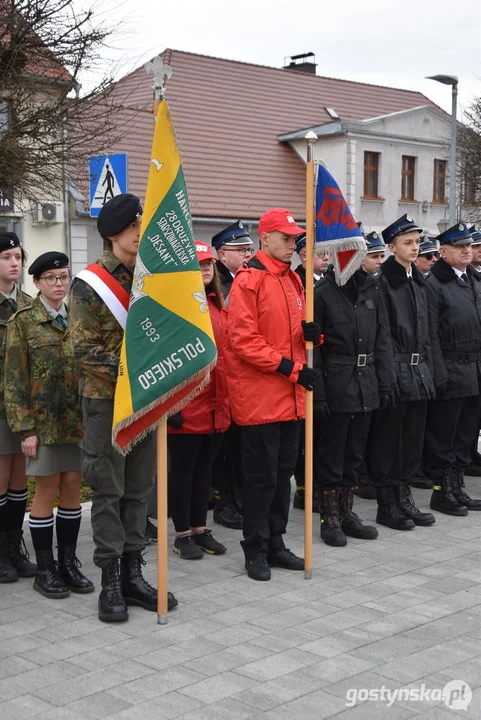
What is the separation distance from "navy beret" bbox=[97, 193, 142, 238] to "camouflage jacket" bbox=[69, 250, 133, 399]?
13.2 inches

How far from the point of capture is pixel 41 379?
18.4ft

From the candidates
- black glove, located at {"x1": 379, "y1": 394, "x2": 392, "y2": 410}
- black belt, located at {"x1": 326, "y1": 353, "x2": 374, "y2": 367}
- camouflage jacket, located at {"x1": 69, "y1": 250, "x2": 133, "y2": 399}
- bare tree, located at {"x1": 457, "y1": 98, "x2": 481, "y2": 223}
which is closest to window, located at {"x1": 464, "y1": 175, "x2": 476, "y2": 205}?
bare tree, located at {"x1": 457, "y1": 98, "x2": 481, "y2": 223}

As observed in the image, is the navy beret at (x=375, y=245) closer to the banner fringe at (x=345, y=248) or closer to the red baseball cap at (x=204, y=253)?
the banner fringe at (x=345, y=248)

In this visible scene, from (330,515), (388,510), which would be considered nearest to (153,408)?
(330,515)

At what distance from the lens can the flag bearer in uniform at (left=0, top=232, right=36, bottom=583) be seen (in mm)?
5922

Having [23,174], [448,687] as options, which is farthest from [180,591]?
[23,174]

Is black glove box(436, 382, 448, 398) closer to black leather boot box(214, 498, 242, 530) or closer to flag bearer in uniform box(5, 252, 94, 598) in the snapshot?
black leather boot box(214, 498, 242, 530)

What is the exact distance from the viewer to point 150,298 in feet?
16.7

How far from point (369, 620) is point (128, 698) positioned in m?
1.57

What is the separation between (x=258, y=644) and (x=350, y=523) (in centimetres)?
230

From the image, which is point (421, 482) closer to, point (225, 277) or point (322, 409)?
point (322, 409)

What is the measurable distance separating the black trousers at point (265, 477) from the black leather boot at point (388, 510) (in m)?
1.34

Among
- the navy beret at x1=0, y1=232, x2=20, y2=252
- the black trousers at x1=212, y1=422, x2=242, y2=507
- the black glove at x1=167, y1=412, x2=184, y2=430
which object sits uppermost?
the navy beret at x1=0, y1=232, x2=20, y2=252

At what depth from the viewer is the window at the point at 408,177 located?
3516 centimetres
